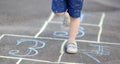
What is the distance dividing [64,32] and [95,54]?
0.63 m

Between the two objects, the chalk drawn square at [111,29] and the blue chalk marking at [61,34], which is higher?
the blue chalk marking at [61,34]

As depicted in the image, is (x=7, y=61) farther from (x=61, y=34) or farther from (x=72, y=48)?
(x=61, y=34)

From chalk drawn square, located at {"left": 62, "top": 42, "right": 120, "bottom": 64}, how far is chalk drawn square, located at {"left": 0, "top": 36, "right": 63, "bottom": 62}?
136mm

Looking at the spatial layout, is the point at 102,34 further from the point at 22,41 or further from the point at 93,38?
the point at 22,41

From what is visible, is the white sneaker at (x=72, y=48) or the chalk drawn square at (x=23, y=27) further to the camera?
the chalk drawn square at (x=23, y=27)

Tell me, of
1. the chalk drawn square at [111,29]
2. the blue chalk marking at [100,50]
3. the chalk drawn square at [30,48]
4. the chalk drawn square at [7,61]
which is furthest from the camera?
the chalk drawn square at [111,29]

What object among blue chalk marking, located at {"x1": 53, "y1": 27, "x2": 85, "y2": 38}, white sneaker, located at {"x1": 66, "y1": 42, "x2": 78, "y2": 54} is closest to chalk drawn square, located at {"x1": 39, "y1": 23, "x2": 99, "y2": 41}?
blue chalk marking, located at {"x1": 53, "y1": 27, "x2": 85, "y2": 38}

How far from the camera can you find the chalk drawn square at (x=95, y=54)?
8.64 ft

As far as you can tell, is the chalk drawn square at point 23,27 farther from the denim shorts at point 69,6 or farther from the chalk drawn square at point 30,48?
the denim shorts at point 69,6

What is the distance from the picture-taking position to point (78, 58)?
2.67 meters

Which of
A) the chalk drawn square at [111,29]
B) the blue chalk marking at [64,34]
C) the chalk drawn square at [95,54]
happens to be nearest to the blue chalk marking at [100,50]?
the chalk drawn square at [95,54]

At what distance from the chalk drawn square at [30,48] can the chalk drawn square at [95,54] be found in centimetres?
14

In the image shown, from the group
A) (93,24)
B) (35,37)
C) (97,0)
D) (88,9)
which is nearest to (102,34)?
(93,24)

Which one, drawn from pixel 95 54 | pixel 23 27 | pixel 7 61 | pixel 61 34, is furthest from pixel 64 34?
pixel 7 61
